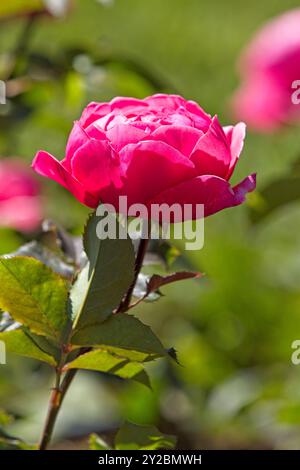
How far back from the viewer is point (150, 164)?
614mm

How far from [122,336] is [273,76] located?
3.44 feet

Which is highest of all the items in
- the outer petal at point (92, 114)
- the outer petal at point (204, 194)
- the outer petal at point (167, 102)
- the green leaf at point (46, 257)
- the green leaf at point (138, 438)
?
the outer petal at point (167, 102)

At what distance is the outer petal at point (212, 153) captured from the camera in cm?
62

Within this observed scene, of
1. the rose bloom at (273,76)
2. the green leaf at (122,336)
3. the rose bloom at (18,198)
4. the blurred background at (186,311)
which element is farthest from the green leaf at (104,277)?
the rose bloom at (273,76)

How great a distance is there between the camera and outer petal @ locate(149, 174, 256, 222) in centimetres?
61

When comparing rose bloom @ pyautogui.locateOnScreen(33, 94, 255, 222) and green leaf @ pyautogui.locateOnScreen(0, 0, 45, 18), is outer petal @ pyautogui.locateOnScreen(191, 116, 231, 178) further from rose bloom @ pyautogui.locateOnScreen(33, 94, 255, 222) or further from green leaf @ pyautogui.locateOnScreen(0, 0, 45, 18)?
green leaf @ pyautogui.locateOnScreen(0, 0, 45, 18)

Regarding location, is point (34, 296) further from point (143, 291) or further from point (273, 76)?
point (273, 76)

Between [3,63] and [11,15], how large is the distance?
101 millimetres

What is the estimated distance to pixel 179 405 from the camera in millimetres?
1685

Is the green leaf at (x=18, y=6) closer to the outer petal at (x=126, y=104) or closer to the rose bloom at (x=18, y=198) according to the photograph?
the rose bloom at (x=18, y=198)

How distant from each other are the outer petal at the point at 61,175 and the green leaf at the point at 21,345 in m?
0.10

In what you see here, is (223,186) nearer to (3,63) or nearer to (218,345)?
(3,63)

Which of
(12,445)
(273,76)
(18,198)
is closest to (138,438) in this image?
(12,445)

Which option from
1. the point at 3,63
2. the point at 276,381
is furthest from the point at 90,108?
the point at 276,381
